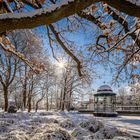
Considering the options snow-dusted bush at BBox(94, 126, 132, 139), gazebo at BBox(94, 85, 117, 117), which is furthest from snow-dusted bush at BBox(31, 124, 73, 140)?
gazebo at BBox(94, 85, 117, 117)

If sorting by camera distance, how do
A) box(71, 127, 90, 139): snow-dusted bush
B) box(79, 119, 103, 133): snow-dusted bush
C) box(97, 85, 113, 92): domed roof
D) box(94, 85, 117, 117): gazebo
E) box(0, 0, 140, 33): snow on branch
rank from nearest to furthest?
box(0, 0, 140, 33): snow on branch
box(71, 127, 90, 139): snow-dusted bush
box(79, 119, 103, 133): snow-dusted bush
box(94, 85, 117, 117): gazebo
box(97, 85, 113, 92): domed roof

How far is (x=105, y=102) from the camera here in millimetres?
26859

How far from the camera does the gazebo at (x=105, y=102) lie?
26.3m

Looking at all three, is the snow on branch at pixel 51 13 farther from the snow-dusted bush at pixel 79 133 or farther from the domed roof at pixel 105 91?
the domed roof at pixel 105 91

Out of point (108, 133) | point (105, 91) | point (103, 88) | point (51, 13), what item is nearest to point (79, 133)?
point (108, 133)

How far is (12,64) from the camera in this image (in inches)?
1092

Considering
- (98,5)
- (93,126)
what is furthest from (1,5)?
(93,126)

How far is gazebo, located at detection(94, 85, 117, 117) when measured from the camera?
26278 millimetres

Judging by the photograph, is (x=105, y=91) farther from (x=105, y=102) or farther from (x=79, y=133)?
(x=79, y=133)

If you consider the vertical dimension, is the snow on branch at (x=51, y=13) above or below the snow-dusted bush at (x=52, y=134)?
above

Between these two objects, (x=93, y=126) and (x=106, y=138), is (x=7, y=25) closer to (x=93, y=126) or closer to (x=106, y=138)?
(x=106, y=138)

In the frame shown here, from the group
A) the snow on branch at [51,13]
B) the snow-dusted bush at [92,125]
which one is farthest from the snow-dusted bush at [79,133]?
the snow on branch at [51,13]

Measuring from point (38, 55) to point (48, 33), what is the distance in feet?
52.2

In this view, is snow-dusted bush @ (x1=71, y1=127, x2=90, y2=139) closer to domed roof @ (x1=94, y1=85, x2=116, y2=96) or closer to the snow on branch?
the snow on branch
